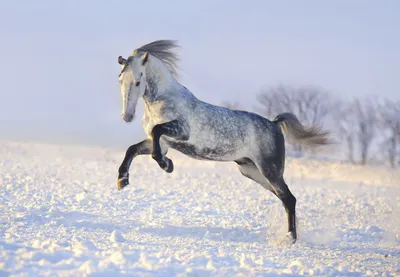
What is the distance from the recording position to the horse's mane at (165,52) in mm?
5941

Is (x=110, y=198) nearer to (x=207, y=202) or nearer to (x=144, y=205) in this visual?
(x=144, y=205)

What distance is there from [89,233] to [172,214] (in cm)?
254

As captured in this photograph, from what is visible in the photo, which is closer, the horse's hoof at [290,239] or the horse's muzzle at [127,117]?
the horse's muzzle at [127,117]

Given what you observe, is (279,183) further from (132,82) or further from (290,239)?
(132,82)

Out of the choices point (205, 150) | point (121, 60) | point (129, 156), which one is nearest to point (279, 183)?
point (205, 150)

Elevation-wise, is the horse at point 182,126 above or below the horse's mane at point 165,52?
below

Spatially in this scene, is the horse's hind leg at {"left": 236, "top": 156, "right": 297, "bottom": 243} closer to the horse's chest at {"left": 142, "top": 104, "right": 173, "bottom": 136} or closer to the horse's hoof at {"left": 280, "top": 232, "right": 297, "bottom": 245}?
the horse's hoof at {"left": 280, "top": 232, "right": 297, "bottom": 245}

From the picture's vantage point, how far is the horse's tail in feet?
23.2

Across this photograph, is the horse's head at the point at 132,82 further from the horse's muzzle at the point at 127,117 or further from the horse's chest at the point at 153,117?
the horse's chest at the point at 153,117

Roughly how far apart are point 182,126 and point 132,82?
2.39 feet

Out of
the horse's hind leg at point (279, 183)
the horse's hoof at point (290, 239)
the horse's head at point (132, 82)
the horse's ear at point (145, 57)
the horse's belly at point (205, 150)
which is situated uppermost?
the horse's ear at point (145, 57)

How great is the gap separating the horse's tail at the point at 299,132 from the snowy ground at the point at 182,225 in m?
1.31

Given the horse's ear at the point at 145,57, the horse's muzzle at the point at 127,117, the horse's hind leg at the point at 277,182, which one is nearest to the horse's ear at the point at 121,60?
the horse's ear at the point at 145,57

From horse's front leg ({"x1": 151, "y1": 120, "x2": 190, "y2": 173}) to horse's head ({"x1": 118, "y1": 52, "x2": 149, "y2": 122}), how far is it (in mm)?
333
